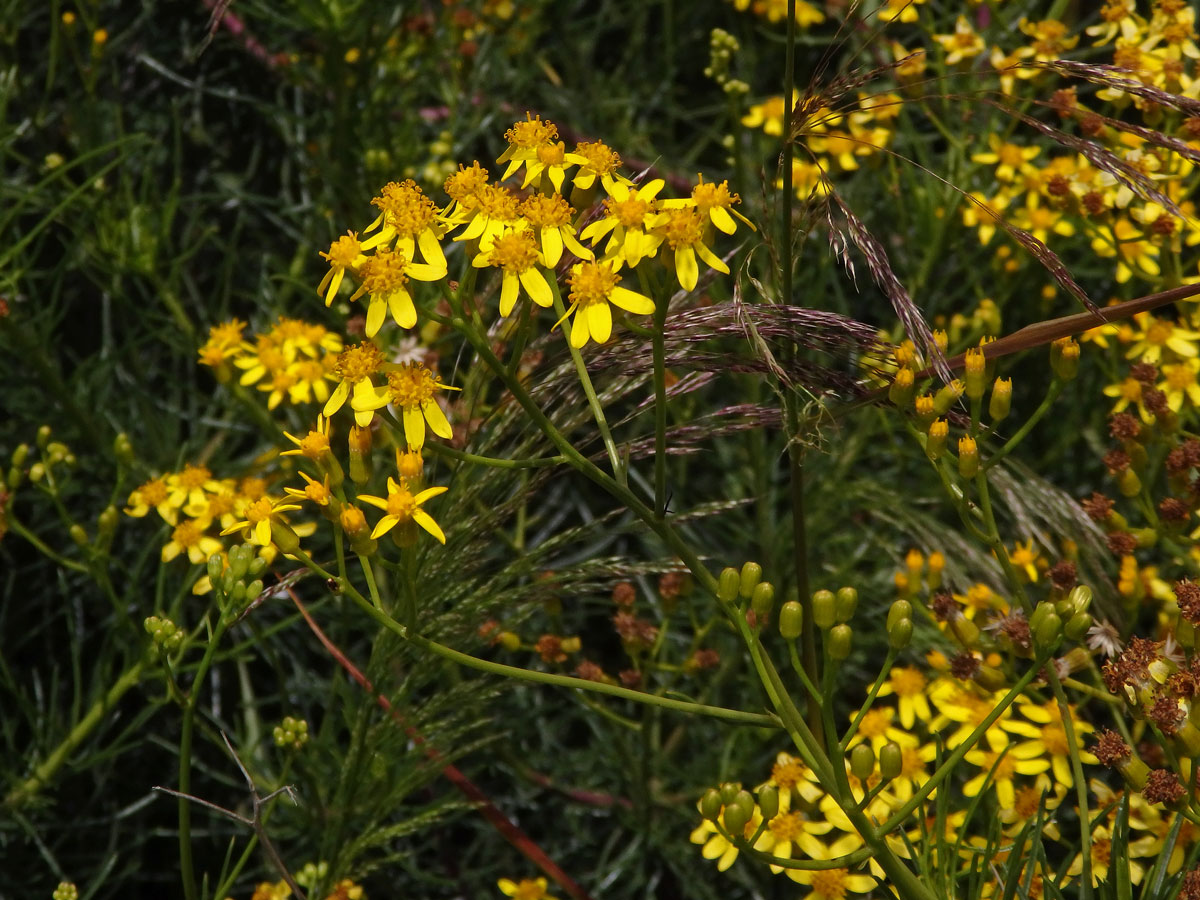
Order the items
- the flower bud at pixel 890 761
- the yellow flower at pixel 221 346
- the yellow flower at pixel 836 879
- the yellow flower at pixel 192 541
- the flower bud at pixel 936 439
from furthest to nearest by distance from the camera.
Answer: the yellow flower at pixel 221 346 < the yellow flower at pixel 192 541 < the yellow flower at pixel 836 879 < the flower bud at pixel 936 439 < the flower bud at pixel 890 761

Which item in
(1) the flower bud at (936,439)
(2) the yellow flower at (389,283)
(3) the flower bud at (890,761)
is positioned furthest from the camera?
(1) the flower bud at (936,439)

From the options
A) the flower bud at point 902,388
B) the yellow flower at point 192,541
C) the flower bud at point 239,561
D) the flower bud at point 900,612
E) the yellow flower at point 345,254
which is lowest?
the yellow flower at point 192,541

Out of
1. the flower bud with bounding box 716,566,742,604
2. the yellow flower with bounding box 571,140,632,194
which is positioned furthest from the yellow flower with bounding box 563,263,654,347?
the flower bud with bounding box 716,566,742,604

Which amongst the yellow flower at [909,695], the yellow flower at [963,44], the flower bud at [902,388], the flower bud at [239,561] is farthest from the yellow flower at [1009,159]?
the flower bud at [239,561]

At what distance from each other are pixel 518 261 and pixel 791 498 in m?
0.61

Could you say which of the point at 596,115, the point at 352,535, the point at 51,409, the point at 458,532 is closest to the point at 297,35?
the point at 596,115

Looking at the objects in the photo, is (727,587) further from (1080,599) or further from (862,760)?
(1080,599)

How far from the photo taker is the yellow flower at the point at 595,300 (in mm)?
1112

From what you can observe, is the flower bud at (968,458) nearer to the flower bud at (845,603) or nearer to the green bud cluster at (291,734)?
the flower bud at (845,603)

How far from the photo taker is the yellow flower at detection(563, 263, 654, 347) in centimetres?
111

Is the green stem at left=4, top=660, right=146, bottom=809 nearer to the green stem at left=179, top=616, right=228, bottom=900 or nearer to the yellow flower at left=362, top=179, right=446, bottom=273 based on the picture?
the green stem at left=179, top=616, right=228, bottom=900

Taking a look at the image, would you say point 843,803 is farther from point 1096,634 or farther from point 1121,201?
point 1121,201

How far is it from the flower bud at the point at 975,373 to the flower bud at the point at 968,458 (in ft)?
0.15

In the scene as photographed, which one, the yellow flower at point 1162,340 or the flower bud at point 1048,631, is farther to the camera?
the yellow flower at point 1162,340
